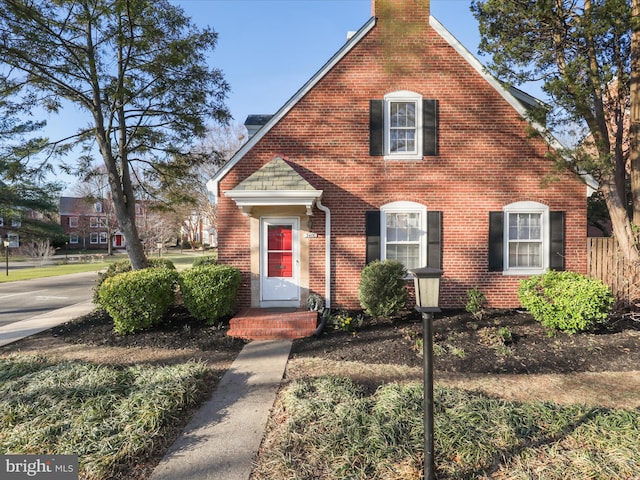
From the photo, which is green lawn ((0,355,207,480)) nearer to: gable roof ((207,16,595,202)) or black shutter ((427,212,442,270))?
gable roof ((207,16,595,202))

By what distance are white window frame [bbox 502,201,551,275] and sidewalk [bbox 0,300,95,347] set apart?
461 inches

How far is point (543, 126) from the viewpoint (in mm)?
7484

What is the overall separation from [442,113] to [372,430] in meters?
7.46

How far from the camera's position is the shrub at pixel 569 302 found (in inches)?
240

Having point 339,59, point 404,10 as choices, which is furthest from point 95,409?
point 404,10

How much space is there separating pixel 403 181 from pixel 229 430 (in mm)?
6601

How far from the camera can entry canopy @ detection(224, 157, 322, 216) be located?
710cm

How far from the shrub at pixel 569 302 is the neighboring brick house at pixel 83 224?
49.7 m

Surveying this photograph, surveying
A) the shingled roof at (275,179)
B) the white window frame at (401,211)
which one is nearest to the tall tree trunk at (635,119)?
the white window frame at (401,211)

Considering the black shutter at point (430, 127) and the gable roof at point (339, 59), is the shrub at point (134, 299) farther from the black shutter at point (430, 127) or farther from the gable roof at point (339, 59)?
the black shutter at point (430, 127)

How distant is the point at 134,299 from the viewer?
21.9ft

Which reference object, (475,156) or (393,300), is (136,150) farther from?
(475,156)

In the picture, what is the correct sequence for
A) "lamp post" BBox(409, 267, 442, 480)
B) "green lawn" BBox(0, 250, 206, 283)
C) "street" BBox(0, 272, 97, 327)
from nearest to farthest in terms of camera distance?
"lamp post" BBox(409, 267, 442, 480) < "street" BBox(0, 272, 97, 327) < "green lawn" BBox(0, 250, 206, 283)

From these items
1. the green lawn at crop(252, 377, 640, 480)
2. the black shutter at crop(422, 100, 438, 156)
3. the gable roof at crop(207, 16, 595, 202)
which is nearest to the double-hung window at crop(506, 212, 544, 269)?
the gable roof at crop(207, 16, 595, 202)
